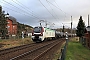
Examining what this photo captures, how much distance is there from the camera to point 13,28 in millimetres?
101875

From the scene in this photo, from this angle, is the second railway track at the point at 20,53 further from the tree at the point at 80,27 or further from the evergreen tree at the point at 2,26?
the evergreen tree at the point at 2,26

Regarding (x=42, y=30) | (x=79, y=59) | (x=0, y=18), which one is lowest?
(x=79, y=59)

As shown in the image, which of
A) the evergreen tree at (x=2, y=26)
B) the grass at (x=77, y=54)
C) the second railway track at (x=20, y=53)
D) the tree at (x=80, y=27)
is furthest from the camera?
the evergreen tree at (x=2, y=26)

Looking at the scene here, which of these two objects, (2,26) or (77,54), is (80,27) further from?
(77,54)

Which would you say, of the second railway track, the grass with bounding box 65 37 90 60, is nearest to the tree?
the grass with bounding box 65 37 90 60

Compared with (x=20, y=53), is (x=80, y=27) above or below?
above

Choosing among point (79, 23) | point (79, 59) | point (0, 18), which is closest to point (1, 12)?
point (0, 18)

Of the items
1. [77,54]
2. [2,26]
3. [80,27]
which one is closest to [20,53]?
[77,54]

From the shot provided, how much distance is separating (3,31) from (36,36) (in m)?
26.6

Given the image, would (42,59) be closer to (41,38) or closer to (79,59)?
(79,59)

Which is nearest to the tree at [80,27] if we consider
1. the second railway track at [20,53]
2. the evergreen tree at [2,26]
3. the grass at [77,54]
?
the grass at [77,54]

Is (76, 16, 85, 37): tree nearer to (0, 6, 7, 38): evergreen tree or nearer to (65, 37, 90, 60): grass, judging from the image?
(65, 37, 90, 60): grass

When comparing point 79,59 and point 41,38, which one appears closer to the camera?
point 79,59

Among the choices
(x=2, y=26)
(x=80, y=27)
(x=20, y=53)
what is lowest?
(x=20, y=53)
